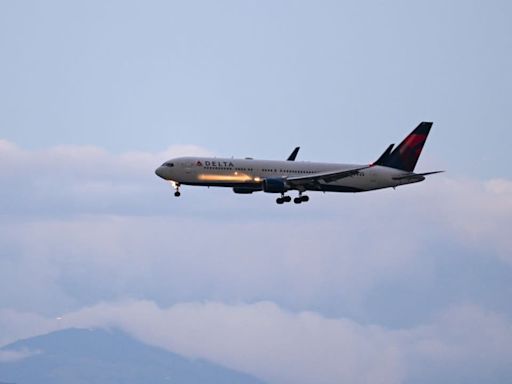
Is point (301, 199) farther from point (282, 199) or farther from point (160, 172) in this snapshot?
point (160, 172)

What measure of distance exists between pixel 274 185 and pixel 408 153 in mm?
27229

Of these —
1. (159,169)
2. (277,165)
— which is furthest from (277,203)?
(159,169)

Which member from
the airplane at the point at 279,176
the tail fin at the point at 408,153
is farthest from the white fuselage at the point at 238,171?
the tail fin at the point at 408,153

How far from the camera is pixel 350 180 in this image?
176 metres

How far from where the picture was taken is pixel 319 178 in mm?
169875

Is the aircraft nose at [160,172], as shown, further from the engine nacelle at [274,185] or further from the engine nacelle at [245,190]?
the engine nacelle at [274,185]

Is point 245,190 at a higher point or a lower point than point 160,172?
lower

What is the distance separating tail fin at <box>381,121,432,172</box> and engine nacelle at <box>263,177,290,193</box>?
20.6m

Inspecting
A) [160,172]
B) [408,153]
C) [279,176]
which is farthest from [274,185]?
[408,153]

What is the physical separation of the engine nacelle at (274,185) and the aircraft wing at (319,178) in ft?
3.41

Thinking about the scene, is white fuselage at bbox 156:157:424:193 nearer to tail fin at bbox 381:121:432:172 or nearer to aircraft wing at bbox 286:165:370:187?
aircraft wing at bbox 286:165:370:187

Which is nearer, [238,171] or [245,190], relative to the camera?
[238,171]

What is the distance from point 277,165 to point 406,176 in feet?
65.6

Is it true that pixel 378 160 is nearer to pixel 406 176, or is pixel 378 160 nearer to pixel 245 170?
pixel 406 176
